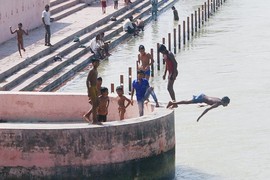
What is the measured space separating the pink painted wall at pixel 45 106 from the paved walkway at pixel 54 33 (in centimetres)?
762

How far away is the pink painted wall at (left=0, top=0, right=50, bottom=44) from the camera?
3391cm

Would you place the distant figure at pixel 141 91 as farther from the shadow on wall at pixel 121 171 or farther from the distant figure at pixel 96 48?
the distant figure at pixel 96 48

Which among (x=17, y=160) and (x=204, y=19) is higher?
(x=17, y=160)

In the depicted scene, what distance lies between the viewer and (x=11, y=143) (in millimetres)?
18297

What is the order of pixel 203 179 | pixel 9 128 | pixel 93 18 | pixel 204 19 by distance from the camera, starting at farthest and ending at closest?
pixel 204 19 < pixel 93 18 < pixel 203 179 < pixel 9 128

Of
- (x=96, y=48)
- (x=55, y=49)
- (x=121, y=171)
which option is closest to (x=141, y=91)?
(x=121, y=171)

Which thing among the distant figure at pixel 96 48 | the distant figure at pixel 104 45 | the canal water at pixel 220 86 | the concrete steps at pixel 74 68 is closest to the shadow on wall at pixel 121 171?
the canal water at pixel 220 86

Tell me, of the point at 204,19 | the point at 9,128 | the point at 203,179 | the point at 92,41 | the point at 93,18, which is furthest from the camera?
the point at 204,19

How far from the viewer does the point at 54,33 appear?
→ 37062 millimetres

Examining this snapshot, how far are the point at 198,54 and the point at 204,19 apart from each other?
407 inches

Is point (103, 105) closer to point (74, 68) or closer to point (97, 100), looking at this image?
point (97, 100)

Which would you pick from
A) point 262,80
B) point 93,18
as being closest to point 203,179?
point 262,80

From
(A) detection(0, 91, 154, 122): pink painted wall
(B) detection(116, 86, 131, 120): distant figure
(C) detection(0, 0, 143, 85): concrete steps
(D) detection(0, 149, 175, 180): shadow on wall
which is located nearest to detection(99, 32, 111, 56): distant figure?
(C) detection(0, 0, 143, 85): concrete steps

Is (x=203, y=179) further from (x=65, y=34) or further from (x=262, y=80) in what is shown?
(x=65, y=34)
